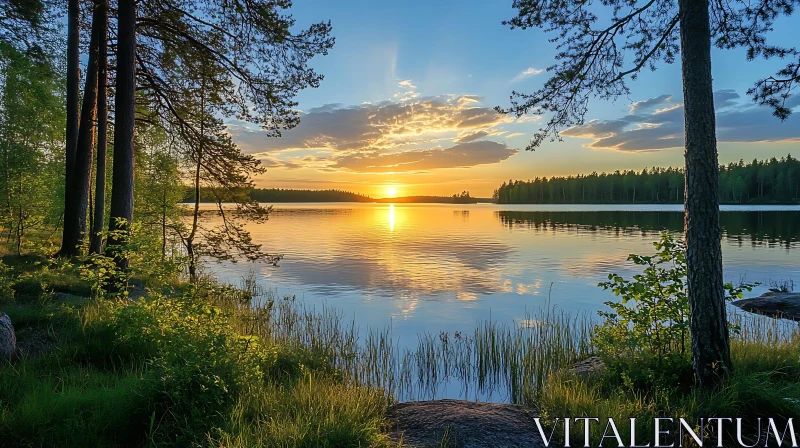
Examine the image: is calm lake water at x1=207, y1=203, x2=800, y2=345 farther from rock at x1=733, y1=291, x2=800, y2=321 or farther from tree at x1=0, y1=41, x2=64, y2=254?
tree at x1=0, y1=41, x2=64, y2=254

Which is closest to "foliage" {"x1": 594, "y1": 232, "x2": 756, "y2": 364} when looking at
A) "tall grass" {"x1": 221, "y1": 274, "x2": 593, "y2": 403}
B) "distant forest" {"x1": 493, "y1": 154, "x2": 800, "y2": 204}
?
"tall grass" {"x1": 221, "y1": 274, "x2": 593, "y2": 403}

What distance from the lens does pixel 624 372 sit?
591 centimetres

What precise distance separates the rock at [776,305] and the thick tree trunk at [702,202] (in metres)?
10.5

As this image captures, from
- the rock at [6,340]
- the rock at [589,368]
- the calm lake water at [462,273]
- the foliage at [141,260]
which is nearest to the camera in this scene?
the rock at [6,340]

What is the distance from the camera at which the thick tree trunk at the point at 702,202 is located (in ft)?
16.8

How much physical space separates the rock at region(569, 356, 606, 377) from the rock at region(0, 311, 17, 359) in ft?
26.6

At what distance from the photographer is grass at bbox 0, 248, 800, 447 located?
13.8 feet

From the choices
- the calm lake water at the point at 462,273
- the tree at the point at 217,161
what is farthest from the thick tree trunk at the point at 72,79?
the calm lake water at the point at 462,273

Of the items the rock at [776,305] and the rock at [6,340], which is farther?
the rock at [776,305]

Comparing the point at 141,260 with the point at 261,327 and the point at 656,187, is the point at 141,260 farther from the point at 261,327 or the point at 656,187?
the point at 656,187

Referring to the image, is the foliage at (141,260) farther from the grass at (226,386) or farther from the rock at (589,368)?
the rock at (589,368)

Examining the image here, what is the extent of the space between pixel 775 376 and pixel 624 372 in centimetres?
212

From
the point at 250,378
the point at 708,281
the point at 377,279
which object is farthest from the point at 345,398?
the point at 377,279

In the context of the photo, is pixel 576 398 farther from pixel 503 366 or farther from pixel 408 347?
pixel 408 347
